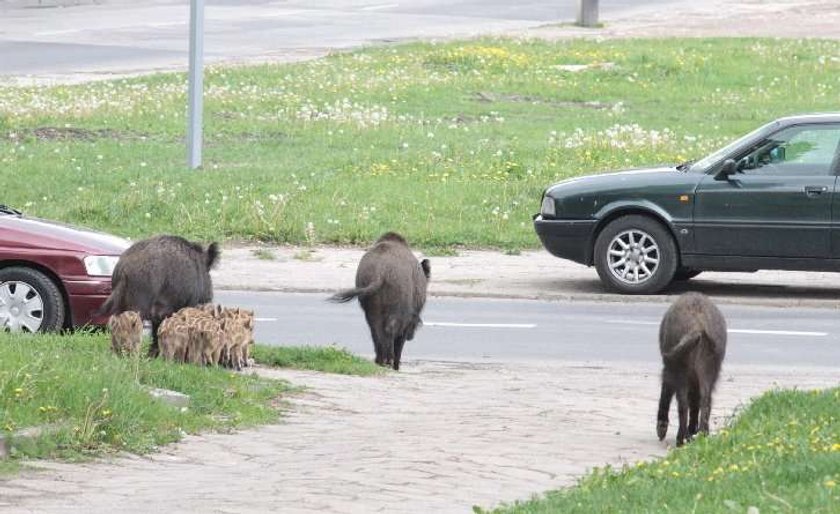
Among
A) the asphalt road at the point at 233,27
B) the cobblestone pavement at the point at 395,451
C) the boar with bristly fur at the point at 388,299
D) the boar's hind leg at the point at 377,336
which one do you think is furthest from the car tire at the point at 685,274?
the asphalt road at the point at 233,27

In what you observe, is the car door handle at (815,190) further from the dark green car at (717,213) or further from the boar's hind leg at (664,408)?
the boar's hind leg at (664,408)

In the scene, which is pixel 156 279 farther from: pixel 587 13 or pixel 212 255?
pixel 587 13

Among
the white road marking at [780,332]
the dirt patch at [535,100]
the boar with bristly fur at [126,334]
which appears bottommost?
the white road marking at [780,332]

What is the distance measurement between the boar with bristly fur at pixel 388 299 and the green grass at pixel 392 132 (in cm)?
693

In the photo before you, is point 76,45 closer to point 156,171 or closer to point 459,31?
point 459,31

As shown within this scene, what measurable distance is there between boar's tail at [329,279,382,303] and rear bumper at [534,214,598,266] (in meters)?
5.04

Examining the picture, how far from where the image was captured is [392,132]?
27.7 m

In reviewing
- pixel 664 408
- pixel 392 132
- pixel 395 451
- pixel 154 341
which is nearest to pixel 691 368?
pixel 664 408

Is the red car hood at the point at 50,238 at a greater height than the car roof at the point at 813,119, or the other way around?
the car roof at the point at 813,119

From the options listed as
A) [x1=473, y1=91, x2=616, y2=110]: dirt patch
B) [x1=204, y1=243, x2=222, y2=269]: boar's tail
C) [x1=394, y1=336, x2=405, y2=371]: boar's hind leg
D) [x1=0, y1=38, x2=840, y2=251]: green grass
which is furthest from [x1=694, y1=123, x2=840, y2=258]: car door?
[x1=473, y1=91, x2=616, y2=110]: dirt patch

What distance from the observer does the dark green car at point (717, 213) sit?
60.0ft

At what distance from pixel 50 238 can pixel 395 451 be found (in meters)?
5.17

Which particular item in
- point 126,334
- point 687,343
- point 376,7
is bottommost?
point 126,334

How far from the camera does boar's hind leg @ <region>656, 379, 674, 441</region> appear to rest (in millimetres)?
11164
